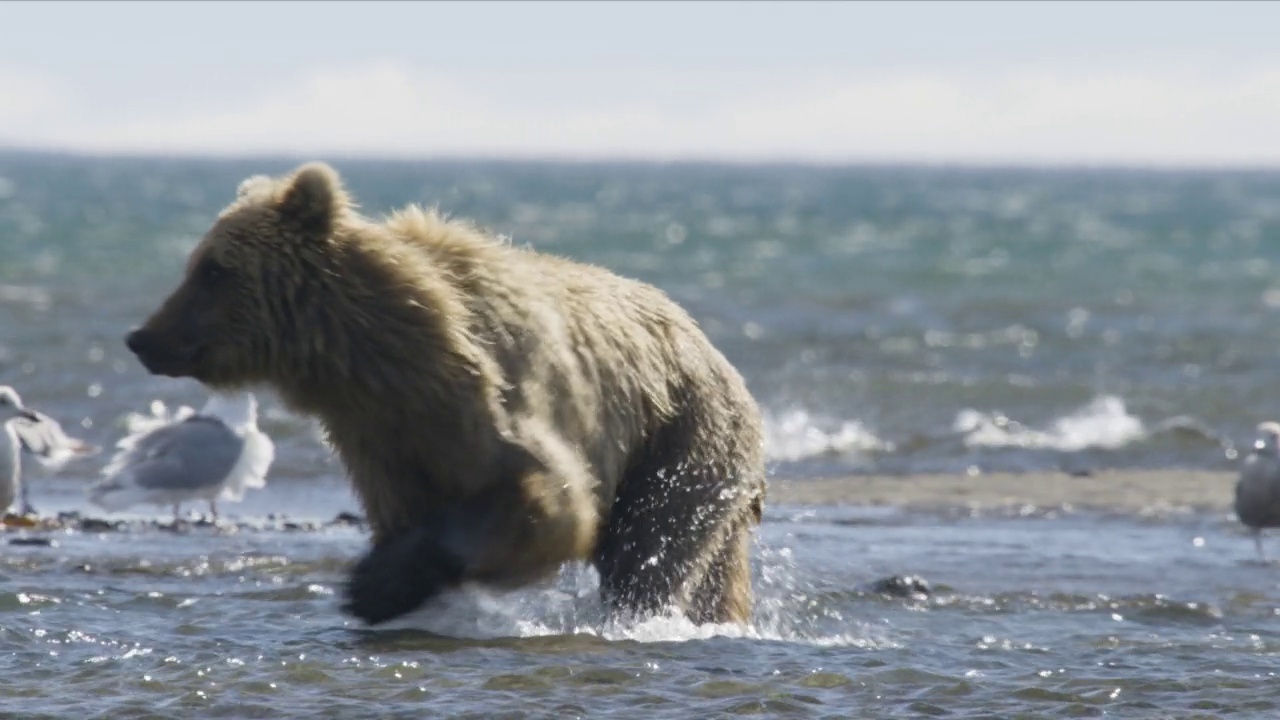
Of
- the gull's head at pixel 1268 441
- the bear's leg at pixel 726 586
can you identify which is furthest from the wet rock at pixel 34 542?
the gull's head at pixel 1268 441

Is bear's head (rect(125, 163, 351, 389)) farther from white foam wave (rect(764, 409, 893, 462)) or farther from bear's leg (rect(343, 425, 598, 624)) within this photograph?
white foam wave (rect(764, 409, 893, 462))

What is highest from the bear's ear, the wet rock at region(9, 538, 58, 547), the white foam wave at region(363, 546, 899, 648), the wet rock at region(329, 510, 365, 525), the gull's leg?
the bear's ear

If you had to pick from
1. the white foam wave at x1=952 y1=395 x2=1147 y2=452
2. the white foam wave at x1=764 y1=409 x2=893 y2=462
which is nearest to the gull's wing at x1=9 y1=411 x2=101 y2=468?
the white foam wave at x1=764 y1=409 x2=893 y2=462

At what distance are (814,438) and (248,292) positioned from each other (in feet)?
28.4

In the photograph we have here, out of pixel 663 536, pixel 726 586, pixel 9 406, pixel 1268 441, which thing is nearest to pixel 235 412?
pixel 9 406

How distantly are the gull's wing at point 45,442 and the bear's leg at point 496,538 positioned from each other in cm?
557

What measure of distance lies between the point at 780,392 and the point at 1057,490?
182 inches

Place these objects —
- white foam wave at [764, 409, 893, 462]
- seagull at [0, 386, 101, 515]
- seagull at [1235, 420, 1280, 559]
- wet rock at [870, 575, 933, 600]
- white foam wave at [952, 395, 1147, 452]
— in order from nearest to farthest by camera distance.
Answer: wet rock at [870, 575, 933, 600]
seagull at [0, 386, 101, 515]
seagull at [1235, 420, 1280, 559]
white foam wave at [764, 409, 893, 462]
white foam wave at [952, 395, 1147, 452]

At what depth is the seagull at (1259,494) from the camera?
10.2 meters

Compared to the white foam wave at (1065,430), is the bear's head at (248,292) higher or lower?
higher

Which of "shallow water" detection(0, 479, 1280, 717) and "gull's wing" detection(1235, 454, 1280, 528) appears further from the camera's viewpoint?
"gull's wing" detection(1235, 454, 1280, 528)

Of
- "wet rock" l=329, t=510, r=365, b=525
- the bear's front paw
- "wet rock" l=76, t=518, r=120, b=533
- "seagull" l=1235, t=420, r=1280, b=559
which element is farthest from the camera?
"seagull" l=1235, t=420, r=1280, b=559

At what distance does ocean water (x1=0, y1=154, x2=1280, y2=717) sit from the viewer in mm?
5547

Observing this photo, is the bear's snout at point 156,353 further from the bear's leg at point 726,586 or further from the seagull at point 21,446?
the seagull at point 21,446
